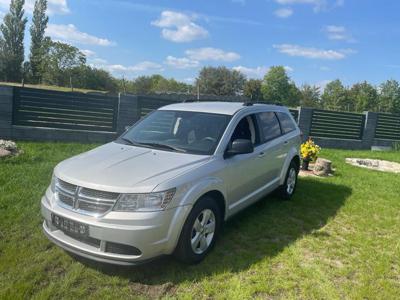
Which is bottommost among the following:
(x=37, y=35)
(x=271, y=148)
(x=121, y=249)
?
(x=121, y=249)

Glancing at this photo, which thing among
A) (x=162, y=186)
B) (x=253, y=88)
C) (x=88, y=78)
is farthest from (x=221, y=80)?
(x=162, y=186)

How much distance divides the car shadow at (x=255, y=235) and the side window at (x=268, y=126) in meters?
1.20

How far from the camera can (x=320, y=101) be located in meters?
64.9

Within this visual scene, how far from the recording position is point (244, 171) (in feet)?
14.9

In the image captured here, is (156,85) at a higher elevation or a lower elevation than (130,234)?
higher

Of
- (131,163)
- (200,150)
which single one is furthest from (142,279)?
(200,150)

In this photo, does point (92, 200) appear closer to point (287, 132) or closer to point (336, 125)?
point (287, 132)

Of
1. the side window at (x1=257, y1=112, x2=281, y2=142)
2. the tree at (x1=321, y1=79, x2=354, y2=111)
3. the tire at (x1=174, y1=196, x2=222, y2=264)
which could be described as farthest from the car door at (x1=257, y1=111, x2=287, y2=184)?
the tree at (x1=321, y1=79, x2=354, y2=111)

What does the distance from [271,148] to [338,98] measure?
55.4 meters

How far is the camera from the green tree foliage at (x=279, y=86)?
3297 inches

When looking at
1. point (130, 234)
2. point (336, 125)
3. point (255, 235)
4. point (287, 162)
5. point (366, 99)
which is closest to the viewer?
point (130, 234)

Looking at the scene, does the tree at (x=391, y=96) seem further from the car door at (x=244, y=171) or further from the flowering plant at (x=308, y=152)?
the car door at (x=244, y=171)

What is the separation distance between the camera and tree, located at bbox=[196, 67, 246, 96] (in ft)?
269

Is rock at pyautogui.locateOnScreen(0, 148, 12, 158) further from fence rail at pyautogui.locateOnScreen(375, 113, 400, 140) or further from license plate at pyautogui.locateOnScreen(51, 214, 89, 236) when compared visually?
fence rail at pyautogui.locateOnScreen(375, 113, 400, 140)
